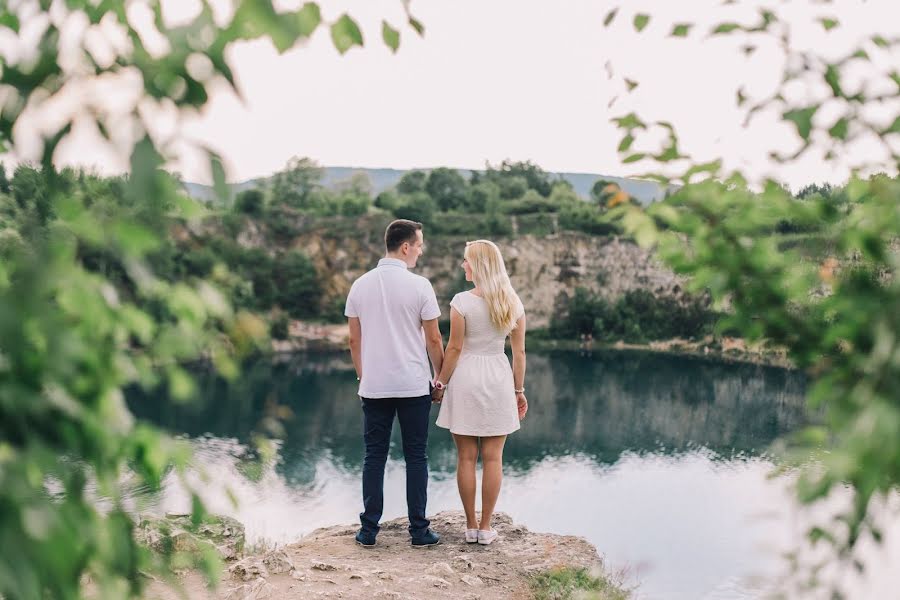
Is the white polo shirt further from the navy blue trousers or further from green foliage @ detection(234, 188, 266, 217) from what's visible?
green foliage @ detection(234, 188, 266, 217)

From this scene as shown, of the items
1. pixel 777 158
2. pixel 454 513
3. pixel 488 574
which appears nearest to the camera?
pixel 777 158

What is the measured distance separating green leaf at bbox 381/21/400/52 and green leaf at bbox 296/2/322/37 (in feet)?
0.74

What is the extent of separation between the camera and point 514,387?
526cm

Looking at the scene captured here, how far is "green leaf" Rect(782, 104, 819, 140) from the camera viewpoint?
1543 mm

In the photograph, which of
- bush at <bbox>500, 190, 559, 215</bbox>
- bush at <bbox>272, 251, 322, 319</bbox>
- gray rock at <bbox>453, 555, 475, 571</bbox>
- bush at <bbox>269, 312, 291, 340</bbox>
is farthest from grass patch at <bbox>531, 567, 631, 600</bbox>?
bush at <bbox>500, 190, 559, 215</bbox>

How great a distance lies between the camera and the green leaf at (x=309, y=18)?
4.37ft

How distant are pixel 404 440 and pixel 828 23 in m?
3.92

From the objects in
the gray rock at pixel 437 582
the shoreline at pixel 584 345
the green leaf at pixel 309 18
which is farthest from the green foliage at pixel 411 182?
the green leaf at pixel 309 18

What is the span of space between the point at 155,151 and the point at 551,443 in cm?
2331

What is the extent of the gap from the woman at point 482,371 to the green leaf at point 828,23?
323 centimetres

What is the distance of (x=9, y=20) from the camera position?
4.89 feet

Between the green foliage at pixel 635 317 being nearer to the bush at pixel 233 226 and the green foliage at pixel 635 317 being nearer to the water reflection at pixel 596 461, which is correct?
the water reflection at pixel 596 461

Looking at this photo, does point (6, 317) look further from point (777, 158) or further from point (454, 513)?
point (454, 513)

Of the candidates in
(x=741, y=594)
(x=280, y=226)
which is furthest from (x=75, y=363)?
(x=280, y=226)
